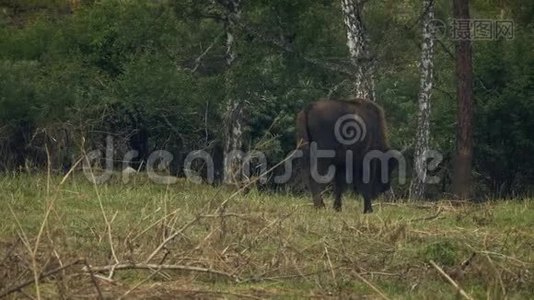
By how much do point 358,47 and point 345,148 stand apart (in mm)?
4807

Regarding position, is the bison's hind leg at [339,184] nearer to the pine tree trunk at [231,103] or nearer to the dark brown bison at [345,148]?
the dark brown bison at [345,148]

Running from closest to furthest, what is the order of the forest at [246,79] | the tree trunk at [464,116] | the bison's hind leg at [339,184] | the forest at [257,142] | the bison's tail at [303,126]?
the forest at [257,142]
the bison's tail at [303,126]
the bison's hind leg at [339,184]
the tree trunk at [464,116]
the forest at [246,79]

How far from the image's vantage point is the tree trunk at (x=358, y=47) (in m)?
20.2

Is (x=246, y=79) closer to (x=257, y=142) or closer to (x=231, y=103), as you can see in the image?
(x=231, y=103)

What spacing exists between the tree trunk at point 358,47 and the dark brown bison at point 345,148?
3891 mm

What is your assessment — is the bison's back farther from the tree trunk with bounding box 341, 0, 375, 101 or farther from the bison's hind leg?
the tree trunk with bounding box 341, 0, 375, 101

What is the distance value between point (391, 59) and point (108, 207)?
682 inches

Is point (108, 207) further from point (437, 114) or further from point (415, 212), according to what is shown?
point (437, 114)

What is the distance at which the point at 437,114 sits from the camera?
2527 centimetres

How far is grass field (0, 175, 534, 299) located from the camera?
7.98 meters

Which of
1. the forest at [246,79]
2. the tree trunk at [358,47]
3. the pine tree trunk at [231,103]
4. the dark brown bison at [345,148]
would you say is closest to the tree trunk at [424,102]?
the forest at [246,79]

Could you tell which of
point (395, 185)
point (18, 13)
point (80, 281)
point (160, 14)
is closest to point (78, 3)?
point (18, 13)

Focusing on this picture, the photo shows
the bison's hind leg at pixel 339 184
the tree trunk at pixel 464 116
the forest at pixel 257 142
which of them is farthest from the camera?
the tree trunk at pixel 464 116

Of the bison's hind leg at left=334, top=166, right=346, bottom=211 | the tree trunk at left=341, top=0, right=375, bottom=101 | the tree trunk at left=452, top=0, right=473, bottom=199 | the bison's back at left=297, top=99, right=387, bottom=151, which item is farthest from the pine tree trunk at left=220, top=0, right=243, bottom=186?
the bison's back at left=297, top=99, right=387, bottom=151
